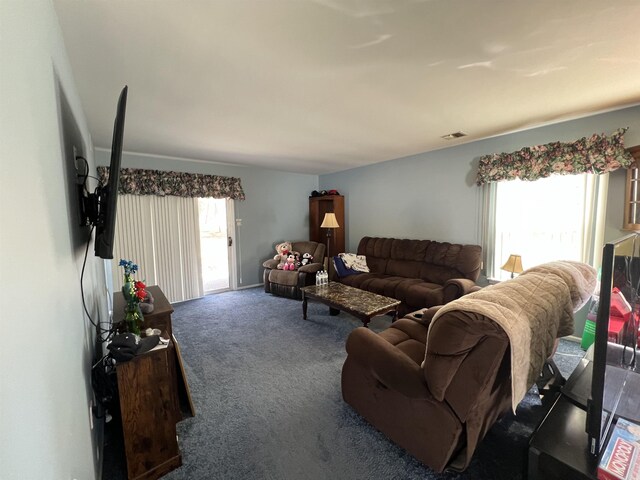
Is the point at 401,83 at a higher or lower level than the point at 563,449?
higher

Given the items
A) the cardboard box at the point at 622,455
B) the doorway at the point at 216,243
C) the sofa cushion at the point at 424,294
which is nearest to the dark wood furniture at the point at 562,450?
the cardboard box at the point at 622,455

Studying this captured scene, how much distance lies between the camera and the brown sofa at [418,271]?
3277 millimetres

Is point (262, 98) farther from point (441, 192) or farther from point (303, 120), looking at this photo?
point (441, 192)

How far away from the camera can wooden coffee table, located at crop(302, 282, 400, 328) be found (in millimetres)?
2735

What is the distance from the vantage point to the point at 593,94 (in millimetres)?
2113

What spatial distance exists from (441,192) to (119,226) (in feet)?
15.6

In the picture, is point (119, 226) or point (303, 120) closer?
point (303, 120)

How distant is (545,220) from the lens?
3.05 meters

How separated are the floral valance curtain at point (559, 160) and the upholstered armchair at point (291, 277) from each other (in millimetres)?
2787

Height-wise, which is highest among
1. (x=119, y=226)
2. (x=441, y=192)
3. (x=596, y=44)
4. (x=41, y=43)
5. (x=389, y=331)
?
(x=596, y=44)

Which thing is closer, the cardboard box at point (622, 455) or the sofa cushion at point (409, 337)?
the cardboard box at point (622, 455)

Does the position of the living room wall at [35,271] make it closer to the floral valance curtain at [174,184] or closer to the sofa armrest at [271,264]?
the floral valance curtain at [174,184]

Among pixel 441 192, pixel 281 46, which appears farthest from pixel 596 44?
pixel 441 192

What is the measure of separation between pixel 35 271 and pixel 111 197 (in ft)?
1.95
